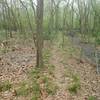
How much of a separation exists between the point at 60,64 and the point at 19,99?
483 cm

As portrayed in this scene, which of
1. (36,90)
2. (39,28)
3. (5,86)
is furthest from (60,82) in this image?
(39,28)

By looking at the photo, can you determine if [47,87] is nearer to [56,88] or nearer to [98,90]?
[56,88]

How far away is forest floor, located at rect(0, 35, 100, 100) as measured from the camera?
7648 mm

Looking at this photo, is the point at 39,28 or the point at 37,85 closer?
the point at 37,85

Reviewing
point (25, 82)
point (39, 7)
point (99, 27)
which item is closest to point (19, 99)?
point (25, 82)

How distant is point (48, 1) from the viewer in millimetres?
29656

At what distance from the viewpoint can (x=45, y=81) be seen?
28.0 ft

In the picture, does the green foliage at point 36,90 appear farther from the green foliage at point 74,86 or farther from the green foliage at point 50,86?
the green foliage at point 74,86

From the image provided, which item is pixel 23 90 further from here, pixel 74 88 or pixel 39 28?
pixel 39 28

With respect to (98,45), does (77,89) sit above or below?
below

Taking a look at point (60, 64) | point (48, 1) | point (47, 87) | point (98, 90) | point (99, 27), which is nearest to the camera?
point (47, 87)

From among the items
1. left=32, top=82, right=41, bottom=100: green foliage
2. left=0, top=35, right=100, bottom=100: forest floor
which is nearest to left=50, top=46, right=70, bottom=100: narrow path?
left=0, top=35, right=100, bottom=100: forest floor

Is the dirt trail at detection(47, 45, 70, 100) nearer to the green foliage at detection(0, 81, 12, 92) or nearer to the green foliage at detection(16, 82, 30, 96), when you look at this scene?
the green foliage at detection(16, 82, 30, 96)

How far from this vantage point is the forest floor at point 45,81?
25.1 feet
